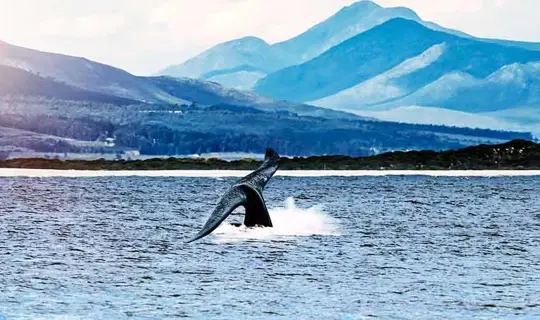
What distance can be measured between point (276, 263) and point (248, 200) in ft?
40.2

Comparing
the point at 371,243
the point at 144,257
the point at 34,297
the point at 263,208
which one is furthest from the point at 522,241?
the point at 34,297

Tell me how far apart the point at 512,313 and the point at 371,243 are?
75.8 ft

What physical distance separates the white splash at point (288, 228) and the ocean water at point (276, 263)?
6.4 inches

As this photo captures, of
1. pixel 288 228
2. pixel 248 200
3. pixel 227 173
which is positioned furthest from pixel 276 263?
pixel 227 173

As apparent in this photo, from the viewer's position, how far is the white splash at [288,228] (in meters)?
62.0

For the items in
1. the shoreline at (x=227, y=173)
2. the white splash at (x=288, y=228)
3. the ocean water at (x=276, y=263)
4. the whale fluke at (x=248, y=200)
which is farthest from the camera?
the shoreline at (x=227, y=173)

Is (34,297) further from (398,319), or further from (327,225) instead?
(327,225)

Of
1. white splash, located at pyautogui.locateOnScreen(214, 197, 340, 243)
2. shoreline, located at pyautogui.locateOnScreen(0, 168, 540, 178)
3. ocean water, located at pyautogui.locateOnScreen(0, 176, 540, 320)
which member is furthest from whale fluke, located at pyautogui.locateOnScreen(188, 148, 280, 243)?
shoreline, located at pyautogui.locateOnScreen(0, 168, 540, 178)

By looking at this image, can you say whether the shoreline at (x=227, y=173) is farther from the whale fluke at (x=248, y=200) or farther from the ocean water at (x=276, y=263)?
the whale fluke at (x=248, y=200)

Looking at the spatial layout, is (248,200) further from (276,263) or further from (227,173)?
(227,173)

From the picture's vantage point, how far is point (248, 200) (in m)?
62.2

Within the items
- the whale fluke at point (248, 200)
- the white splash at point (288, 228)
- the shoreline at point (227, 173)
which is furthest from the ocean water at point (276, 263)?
the shoreline at point (227, 173)

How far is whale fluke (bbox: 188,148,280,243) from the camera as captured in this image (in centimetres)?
5825

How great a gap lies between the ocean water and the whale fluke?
894 mm
